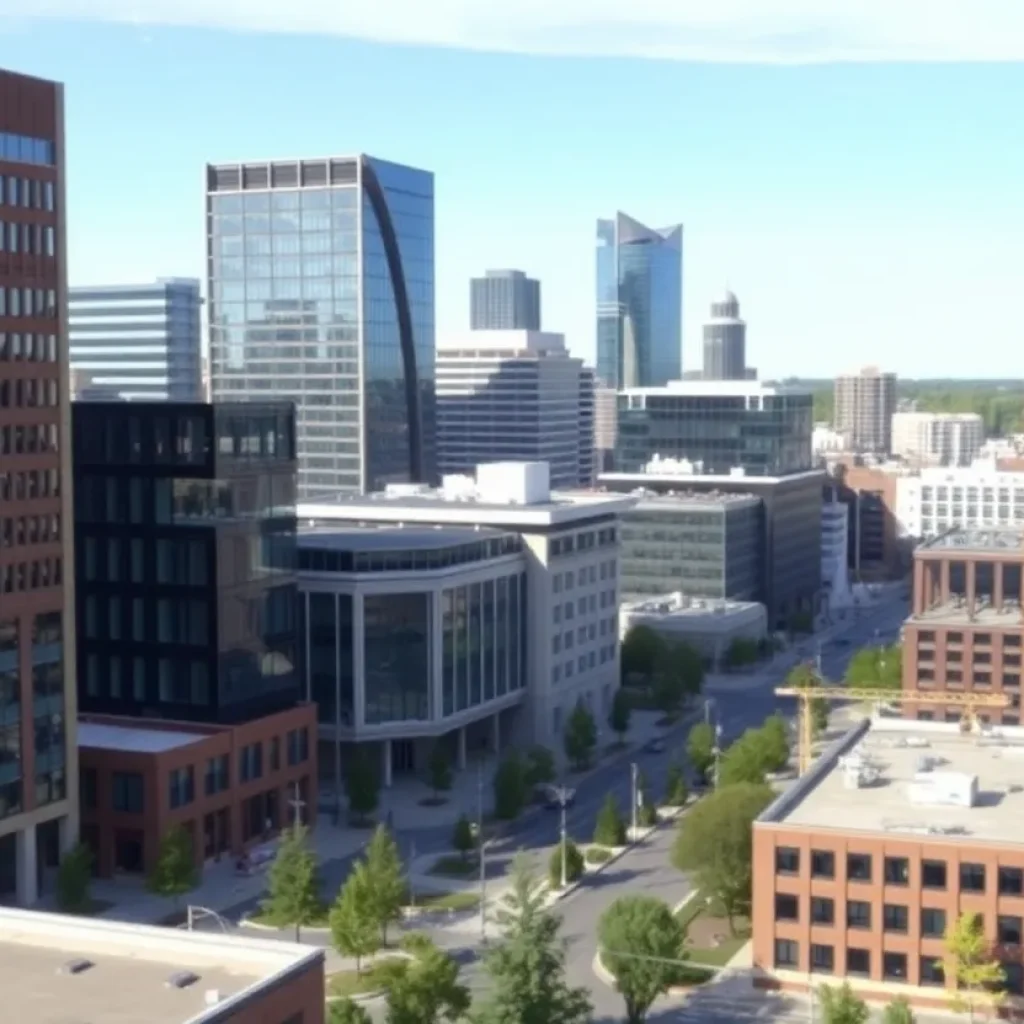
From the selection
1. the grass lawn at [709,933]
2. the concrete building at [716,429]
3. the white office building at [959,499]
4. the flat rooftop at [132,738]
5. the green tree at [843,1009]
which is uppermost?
the concrete building at [716,429]

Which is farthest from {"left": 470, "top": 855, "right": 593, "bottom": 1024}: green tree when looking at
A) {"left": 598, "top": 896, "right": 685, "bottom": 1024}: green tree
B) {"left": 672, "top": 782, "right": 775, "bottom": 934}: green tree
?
{"left": 672, "top": 782, "right": 775, "bottom": 934}: green tree

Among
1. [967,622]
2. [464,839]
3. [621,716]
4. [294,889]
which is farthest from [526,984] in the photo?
[967,622]

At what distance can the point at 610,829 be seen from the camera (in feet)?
233

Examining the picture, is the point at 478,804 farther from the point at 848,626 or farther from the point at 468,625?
the point at 848,626

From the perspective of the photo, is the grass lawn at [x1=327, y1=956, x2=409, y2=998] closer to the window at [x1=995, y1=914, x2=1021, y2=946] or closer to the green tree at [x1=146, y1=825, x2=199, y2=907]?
the green tree at [x1=146, y1=825, x2=199, y2=907]

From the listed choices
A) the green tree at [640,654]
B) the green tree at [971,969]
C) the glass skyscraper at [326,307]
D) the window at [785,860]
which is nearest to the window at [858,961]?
the green tree at [971,969]

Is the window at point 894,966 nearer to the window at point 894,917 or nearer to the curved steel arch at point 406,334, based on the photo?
the window at point 894,917

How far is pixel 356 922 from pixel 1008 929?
19793 mm

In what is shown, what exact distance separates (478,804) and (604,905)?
15.9 m

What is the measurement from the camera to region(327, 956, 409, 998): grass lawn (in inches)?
2066

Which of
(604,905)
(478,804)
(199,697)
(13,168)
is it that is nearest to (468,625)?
(478,804)

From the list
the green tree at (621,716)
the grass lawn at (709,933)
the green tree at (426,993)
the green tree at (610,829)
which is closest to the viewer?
the green tree at (426,993)

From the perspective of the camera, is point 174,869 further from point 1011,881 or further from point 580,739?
point 580,739

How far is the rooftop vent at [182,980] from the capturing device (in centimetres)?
3566
